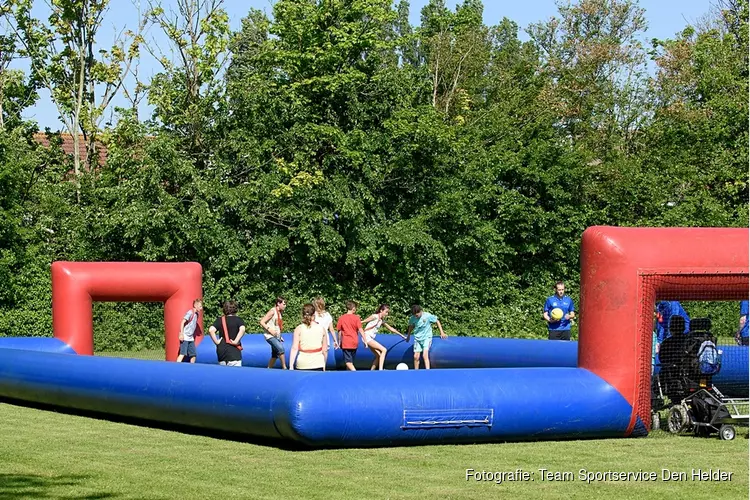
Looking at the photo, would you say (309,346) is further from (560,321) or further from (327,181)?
(327,181)

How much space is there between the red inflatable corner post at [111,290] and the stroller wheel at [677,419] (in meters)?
10.3

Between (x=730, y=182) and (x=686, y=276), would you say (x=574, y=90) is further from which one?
(x=686, y=276)

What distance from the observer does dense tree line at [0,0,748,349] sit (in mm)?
25172

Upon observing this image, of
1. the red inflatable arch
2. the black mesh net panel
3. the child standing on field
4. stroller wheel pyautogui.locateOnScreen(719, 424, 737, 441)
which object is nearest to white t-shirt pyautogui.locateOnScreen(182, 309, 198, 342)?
the child standing on field

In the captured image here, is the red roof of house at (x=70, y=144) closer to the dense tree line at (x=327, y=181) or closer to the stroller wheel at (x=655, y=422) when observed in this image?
the dense tree line at (x=327, y=181)

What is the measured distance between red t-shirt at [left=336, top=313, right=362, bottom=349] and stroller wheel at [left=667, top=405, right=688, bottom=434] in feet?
21.2

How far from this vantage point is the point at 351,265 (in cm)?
2645

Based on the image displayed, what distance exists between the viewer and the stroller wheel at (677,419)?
1135 centimetres

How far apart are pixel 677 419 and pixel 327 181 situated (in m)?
15.2

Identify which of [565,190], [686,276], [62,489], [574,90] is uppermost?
[574,90]

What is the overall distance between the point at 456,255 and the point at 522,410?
1623 cm

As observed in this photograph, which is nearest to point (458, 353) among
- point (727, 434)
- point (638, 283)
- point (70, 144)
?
point (638, 283)

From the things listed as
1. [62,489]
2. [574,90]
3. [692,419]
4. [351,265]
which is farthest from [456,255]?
[62,489]

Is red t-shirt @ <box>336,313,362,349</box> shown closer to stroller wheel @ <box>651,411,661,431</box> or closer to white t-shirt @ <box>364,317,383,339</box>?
white t-shirt @ <box>364,317,383,339</box>
